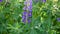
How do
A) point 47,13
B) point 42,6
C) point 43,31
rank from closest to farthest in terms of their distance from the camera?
point 43,31 → point 47,13 → point 42,6

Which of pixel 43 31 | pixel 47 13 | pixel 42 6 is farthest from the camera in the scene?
pixel 42 6

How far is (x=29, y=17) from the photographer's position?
178 cm

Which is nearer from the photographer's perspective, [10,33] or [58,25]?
[10,33]

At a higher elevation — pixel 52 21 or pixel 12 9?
pixel 12 9

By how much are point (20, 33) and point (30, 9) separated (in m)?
0.22

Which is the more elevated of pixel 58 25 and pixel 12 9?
pixel 12 9

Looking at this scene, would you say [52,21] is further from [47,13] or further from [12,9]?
[12,9]

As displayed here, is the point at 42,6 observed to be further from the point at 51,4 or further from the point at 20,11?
the point at 20,11

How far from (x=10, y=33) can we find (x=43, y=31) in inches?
10.8

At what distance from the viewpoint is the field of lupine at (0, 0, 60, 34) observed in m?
1.69

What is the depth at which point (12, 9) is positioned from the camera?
76.2 inches

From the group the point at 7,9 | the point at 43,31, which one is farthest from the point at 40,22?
the point at 7,9

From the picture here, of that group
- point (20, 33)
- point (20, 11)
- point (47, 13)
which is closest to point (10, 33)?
point (20, 33)

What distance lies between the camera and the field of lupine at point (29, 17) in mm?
1689
